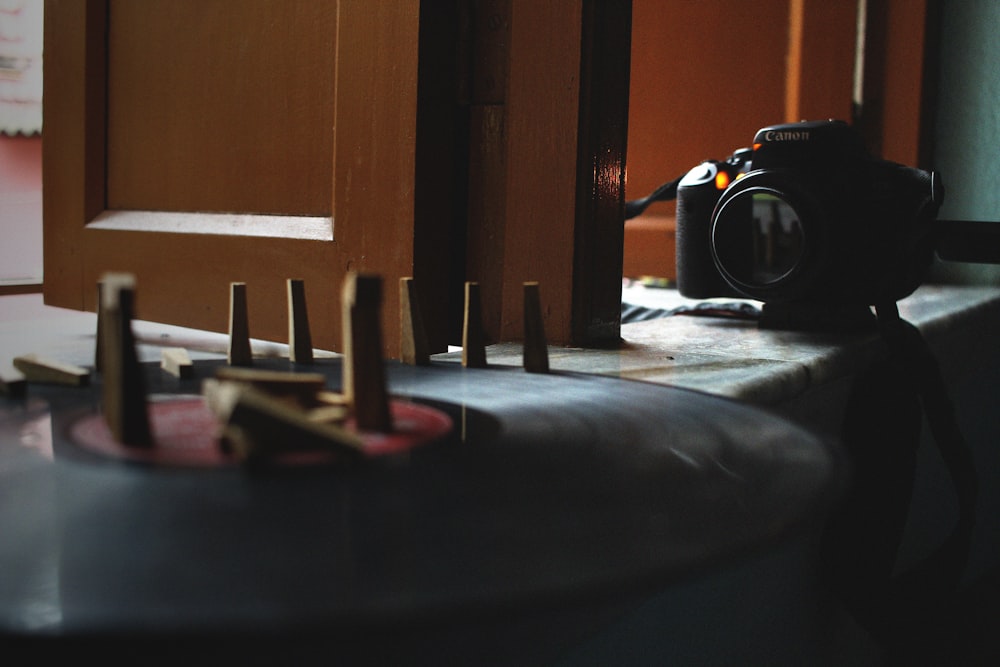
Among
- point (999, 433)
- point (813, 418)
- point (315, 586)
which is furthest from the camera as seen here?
point (999, 433)

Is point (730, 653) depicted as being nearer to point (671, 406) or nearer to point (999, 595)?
point (671, 406)

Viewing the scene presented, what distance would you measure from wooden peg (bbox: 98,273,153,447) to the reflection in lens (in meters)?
0.68

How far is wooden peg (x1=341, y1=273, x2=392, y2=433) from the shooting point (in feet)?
1.08

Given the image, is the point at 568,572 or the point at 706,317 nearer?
the point at 568,572

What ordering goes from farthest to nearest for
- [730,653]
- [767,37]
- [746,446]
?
[767,37], [730,653], [746,446]

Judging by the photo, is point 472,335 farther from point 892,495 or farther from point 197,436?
point 892,495

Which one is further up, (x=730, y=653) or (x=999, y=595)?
(x=730, y=653)

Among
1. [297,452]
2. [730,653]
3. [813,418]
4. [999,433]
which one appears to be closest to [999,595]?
[999,433]

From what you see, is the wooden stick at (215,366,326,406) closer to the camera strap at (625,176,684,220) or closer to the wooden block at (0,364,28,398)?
the wooden block at (0,364,28,398)

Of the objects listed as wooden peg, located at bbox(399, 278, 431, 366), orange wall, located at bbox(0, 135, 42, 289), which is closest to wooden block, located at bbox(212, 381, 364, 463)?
wooden peg, located at bbox(399, 278, 431, 366)

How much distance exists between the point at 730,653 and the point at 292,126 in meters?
0.59

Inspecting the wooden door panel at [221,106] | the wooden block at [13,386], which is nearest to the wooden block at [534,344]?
the wooden block at [13,386]

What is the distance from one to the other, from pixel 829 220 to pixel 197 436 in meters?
0.68

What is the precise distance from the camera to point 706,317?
106 cm
